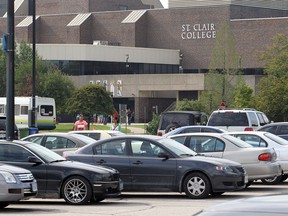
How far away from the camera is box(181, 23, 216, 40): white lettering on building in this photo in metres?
101

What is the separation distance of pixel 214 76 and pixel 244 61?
2663cm

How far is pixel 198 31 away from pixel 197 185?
8498cm

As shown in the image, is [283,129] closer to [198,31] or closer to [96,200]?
[96,200]

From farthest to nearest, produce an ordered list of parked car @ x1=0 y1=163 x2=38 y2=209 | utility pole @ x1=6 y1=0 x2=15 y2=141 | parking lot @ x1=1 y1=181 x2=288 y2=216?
1. utility pole @ x1=6 y1=0 x2=15 y2=141
2. parked car @ x1=0 y1=163 x2=38 y2=209
3. parking lot @ x1=1 y1=181 x2=288 y2=216

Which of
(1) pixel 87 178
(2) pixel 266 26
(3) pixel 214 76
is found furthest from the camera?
(2) pixel 266 26

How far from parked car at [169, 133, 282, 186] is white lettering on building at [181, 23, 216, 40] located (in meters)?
79.4

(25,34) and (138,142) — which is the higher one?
(25,34)

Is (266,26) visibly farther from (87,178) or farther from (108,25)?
(87,178)

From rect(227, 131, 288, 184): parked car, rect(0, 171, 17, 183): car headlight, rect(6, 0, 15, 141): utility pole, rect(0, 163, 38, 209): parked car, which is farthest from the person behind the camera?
rect(227, 131, 288, 184): parked car

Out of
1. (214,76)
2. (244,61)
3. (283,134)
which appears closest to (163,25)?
(244,61)

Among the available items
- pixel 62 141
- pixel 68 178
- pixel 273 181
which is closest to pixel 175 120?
pixel 273 181

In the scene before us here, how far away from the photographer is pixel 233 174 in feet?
61.6

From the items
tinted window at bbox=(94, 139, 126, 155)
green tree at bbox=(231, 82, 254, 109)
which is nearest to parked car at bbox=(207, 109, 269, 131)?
tinted window at bbox=(94, 139, 126, 155)

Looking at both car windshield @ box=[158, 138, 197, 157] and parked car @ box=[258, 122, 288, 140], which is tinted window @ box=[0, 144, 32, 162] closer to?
car windshield @ box=[158, 138, 197, 157]
